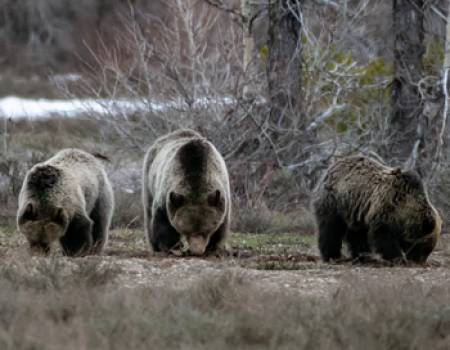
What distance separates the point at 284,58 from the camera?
67.4ft

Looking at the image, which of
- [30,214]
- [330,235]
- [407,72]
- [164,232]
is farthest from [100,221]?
[407,72]

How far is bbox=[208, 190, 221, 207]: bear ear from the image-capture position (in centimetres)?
1162

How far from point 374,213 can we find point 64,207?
3.08 metres

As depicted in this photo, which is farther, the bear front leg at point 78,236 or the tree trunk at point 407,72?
the tree trunk at point 407,72

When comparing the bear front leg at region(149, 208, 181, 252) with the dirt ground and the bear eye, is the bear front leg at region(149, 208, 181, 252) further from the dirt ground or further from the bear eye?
the bear eye

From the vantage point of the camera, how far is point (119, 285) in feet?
30.2

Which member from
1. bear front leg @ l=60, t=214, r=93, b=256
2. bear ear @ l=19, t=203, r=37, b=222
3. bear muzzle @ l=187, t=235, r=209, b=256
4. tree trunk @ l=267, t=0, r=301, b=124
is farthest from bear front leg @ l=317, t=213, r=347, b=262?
tree trunk @ l=267, t=0, r=301, b=124

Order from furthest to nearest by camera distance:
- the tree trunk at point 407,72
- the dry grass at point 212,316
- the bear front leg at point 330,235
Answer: the tree trunk at point 407,72
the bear front leg at point 330,235
the dry grass at point 212,316

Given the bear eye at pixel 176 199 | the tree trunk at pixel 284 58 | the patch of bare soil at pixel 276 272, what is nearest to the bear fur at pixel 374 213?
the patch of bare soil at pixel 276 272

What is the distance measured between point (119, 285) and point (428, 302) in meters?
2.50

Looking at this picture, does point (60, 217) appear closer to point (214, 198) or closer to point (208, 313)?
point (214, 198)

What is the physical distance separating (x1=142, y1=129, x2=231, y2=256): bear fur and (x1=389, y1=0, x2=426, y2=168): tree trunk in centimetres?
833

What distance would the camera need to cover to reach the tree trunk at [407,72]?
20.1 metres

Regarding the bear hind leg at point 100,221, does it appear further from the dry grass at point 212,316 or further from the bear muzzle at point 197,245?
the dry grass at point 212,316
